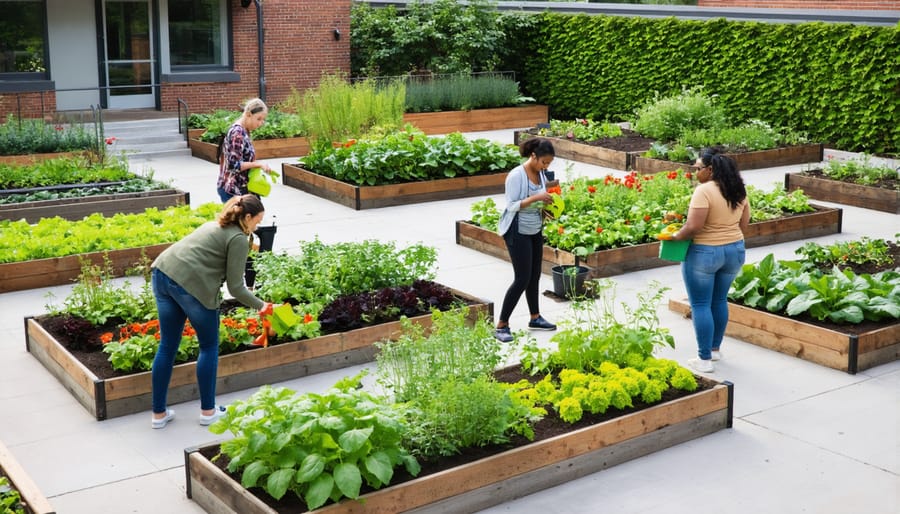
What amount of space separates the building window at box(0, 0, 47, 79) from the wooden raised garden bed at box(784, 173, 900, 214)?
47.8 feet

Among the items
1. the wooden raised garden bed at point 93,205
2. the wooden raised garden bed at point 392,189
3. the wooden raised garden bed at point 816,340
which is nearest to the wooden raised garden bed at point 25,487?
the wooden raised garden bed at point 816,340

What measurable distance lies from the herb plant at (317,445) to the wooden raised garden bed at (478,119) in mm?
15409

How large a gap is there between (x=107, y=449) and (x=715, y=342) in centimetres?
463

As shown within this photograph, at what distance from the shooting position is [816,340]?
8.26 meters

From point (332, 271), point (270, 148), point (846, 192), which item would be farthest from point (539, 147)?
point (270, 148)

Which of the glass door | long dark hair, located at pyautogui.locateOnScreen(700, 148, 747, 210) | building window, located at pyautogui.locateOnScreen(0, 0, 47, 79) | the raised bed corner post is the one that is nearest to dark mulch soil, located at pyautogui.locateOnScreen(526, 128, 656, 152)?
the glass door

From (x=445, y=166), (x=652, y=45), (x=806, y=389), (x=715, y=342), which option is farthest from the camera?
(x=652, y=45)

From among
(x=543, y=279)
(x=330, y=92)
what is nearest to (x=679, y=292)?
(x=543, y=279)

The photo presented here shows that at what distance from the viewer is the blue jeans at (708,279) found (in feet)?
25.3

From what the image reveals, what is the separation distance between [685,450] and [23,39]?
1804cm

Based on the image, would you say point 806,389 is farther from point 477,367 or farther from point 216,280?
point 216,280

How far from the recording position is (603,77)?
23000mm

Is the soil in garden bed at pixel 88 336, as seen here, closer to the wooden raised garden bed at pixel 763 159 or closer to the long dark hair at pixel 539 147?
the long dark hair at pixel 539 147

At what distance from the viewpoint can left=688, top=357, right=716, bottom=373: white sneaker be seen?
7.93 meters
